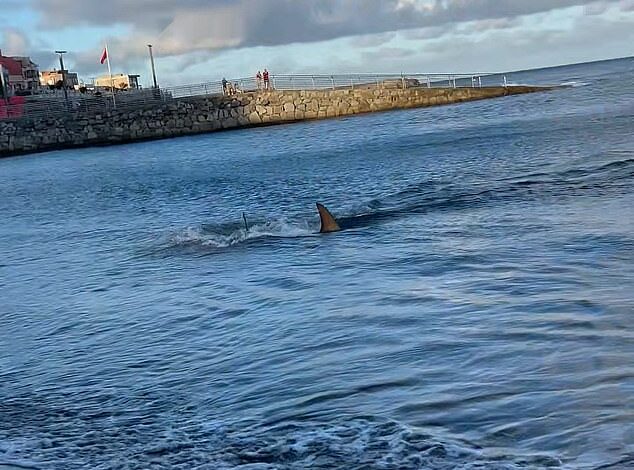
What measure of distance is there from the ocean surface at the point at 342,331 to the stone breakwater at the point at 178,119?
44.7 metres

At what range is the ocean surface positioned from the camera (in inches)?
247

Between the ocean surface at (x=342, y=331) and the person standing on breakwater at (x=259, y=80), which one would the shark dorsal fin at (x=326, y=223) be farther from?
the person standing on breakwater at (x=259, y=80)

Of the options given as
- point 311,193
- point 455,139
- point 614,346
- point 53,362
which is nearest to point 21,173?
point 455,139

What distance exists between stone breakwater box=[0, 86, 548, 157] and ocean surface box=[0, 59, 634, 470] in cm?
4467

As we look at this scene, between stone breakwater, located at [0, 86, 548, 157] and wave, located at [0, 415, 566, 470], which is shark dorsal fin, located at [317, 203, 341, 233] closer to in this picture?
wave, located at [0, 415, 566, 470]

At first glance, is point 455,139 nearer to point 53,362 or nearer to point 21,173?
point 21,173

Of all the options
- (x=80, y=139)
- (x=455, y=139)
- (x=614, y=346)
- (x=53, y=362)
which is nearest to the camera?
(x=614, y=346)

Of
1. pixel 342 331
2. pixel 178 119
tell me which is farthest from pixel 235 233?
pixel 178 119

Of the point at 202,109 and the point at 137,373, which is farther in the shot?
the point at 202,109

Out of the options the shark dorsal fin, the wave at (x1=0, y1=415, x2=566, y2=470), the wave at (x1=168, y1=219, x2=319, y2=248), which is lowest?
the wave at (x1=0, y1=415, x2=566, y2=470)

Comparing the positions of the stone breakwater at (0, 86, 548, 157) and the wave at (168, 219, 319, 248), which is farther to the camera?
the stone breakwater at (0, 86, 548, 157)

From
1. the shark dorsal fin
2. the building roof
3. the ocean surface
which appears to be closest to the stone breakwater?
the ocean surface

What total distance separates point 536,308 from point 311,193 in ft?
53.8

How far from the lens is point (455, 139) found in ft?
130
